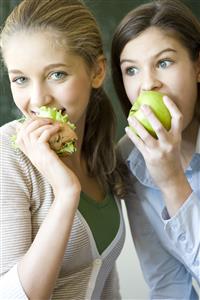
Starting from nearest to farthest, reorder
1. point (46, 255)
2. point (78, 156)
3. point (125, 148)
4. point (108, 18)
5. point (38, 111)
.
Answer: point (46, 255) < point (38, 111) < point (78, 156) < point (125, 148) < point (108, 18)

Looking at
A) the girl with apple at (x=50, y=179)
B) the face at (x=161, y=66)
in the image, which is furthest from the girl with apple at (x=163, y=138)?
the girl with apple at (x=50, y=179)

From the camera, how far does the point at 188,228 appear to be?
99cm

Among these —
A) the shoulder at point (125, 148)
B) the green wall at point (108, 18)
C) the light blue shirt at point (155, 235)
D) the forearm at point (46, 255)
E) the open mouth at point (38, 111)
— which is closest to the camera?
the forearm at point (46, 255)

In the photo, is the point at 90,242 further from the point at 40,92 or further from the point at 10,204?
the point at 40,92

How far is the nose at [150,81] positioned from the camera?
1.01 metres

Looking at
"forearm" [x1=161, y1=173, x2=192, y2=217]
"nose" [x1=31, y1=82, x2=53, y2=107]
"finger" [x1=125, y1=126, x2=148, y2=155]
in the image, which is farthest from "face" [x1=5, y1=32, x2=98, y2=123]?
"forearm" [x1=161, y1=173, x2=192, y2=217]

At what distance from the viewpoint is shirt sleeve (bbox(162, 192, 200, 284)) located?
3.19 feet

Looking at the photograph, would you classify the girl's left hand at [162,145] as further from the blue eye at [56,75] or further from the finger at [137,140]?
the blue eye at [56,75]

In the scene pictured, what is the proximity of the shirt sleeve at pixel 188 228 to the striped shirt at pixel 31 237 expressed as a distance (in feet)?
0.45

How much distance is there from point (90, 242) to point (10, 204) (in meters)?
0.20

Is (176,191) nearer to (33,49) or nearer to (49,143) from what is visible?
(49,143)

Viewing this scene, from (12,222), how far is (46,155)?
140 mm

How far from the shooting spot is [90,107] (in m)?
1.19

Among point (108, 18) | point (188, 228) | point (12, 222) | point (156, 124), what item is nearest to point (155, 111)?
point (156, 124)
